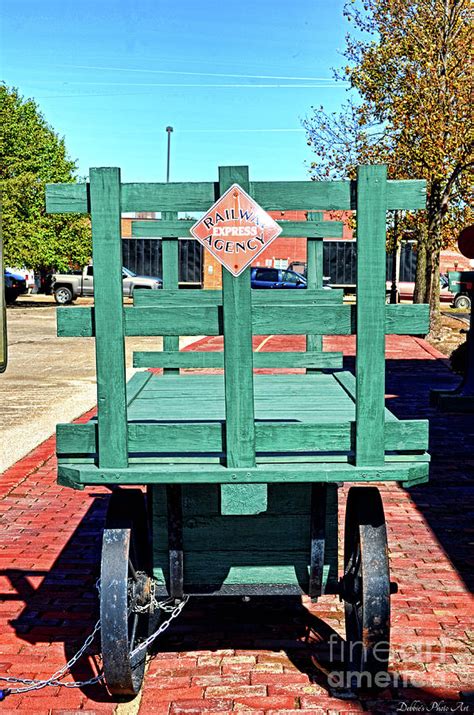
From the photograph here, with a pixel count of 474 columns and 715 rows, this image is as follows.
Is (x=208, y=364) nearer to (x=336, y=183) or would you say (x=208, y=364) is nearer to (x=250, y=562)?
(x=250, y=562)

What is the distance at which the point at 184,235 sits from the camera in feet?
19.8

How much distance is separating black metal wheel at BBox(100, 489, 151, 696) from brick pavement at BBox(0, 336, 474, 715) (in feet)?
0.90

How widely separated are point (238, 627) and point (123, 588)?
57.9 inches

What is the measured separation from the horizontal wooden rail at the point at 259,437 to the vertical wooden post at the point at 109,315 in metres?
0.08

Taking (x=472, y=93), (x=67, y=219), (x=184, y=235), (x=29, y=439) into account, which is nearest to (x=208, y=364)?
(x=184, y=235)

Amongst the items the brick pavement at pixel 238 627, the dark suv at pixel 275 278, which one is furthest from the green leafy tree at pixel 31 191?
the brick pavement at pixel 238 627

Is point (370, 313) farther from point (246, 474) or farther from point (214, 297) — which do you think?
point (214, 297)

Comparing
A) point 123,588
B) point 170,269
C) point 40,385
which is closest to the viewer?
point 123,588

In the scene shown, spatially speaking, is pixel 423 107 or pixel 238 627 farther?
pixel 423 107

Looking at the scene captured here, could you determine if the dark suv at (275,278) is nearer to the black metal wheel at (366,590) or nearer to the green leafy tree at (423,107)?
the green leafy tree at (423,107)

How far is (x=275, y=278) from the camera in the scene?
37.1 meters

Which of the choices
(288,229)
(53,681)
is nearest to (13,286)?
(288,229)

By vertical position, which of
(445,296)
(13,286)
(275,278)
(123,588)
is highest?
(123,588)

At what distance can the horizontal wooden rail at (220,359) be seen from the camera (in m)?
5.95
